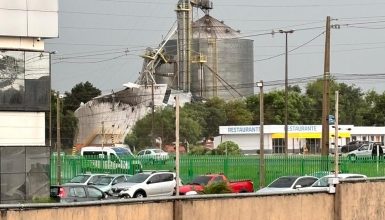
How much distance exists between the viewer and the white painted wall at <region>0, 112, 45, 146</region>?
39.6 m

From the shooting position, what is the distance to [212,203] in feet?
59.5

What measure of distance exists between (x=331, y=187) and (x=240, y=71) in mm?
106278

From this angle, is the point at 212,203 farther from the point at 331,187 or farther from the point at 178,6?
the point at 178,6

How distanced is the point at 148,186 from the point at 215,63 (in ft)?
276

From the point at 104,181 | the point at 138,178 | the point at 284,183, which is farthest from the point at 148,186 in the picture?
the point at 284,183

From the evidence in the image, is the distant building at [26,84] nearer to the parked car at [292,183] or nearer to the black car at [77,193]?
the black car at [77,193]

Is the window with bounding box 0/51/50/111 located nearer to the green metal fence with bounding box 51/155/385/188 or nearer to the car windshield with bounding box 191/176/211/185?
the car windshield with bounding box 191/176/211/185

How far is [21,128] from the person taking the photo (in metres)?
39.9

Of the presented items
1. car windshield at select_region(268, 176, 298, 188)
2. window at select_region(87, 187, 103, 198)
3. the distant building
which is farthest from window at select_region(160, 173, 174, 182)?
window at select_region(87, 187, 103, 198)

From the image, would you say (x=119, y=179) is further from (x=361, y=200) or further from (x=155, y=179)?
(x=361, y=200)

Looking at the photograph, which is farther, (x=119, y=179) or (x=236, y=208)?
(x=119, y=179)

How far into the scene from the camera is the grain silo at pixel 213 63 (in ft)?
385

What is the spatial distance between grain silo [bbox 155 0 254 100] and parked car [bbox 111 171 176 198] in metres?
74.0

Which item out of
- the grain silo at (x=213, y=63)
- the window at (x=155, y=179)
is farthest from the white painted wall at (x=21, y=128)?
the grain silo at (x=213, y=63)
